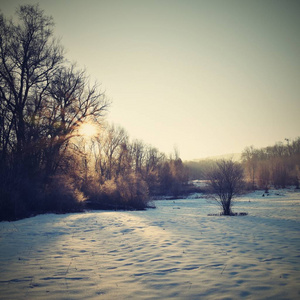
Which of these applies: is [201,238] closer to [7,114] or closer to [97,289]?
[97,289]

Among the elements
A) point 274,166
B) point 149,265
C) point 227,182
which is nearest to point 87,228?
point 149,265

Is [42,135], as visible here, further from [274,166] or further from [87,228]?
[274,166]

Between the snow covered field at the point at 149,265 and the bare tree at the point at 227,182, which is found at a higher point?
the bare tree at the point at 227,182

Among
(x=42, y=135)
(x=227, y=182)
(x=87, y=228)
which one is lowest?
(x=87, y=228)

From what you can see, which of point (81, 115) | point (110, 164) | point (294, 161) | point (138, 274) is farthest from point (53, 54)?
point (294, 161)

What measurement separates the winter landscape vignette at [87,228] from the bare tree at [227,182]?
7 centimetres

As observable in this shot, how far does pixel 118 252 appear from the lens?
5.90 m

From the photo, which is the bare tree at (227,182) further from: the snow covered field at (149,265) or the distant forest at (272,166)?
the distant forest at (272,166)

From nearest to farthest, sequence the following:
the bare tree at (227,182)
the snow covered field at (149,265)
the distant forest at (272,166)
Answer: the snow covered field at (149,265), the bare tree at (227,182), the distant forest at (272,166)

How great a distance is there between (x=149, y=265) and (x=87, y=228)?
5.45 m

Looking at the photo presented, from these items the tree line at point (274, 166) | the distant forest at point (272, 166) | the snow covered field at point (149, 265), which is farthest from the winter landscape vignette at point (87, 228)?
the distant forest at point (272, 166)

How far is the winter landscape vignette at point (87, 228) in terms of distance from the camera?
3818mm

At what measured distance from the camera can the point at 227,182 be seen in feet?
46.0

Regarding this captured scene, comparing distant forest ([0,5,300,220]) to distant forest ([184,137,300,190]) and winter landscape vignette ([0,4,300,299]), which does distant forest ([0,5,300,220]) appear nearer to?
winter landscape vignette ([0,4,300,299])
